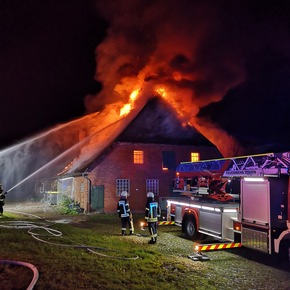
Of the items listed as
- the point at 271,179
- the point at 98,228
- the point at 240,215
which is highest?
the point at 271,179

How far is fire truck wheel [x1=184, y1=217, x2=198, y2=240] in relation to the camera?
1201cm

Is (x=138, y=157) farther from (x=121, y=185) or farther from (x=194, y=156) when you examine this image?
(x=194, y=156)

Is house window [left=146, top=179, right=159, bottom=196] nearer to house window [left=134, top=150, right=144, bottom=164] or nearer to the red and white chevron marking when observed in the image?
house window [left=134, top=150, right=144, bottom=164]

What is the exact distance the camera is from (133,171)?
23422mm

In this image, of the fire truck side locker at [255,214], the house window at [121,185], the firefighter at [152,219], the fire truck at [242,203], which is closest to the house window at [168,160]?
the house window at [121,185]

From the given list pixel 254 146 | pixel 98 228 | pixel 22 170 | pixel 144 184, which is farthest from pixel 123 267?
pixel 22 170

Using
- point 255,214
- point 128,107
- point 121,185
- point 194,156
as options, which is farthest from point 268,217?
point 128,107

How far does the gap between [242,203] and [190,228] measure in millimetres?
3310

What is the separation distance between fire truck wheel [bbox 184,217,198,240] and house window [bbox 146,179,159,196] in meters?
11.1

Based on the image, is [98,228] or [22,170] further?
[22,170]

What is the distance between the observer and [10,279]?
22.1 feet

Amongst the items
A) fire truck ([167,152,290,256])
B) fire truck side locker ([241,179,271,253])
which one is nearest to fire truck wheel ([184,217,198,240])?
fire truck ([167,152,290,256])

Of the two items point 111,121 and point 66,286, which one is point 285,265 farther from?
point 111,121

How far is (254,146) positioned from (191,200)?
2145cm
